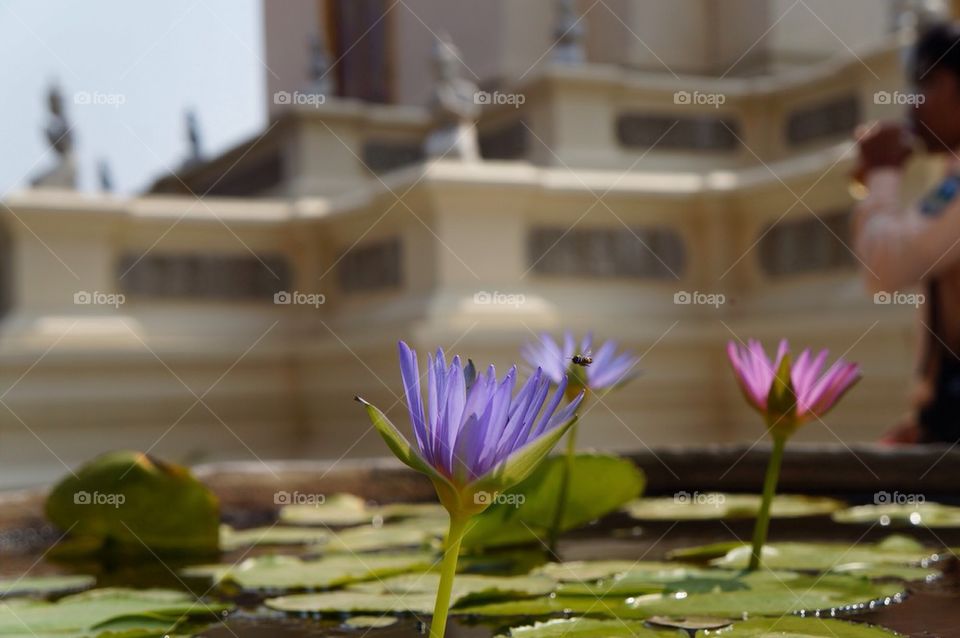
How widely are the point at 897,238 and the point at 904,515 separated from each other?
5.08 ft

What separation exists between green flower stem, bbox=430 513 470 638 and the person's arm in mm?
2501

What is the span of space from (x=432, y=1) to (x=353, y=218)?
3799mm

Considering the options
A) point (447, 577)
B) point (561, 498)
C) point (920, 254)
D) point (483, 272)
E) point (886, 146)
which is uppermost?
point (483, 272)

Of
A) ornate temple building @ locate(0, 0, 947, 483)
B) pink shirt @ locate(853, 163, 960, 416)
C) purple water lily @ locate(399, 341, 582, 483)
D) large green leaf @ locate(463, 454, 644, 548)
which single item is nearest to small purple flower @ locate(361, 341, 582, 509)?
purple water lily @ locate(399, 341, 582, 483)

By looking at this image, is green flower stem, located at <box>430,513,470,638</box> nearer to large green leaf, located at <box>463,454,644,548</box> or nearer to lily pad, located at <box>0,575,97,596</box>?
large green leaf, located at <box>463,454,644,548</box>

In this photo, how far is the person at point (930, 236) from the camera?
2900 millimetres

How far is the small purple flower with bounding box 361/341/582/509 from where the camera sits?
0.73 m

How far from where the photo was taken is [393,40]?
1057 centimetres

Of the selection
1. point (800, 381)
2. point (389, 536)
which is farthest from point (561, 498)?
point (800, 381)

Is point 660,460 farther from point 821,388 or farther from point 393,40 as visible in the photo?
point 393,40

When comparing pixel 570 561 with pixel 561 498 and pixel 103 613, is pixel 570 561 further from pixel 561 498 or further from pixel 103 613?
pixel 103 613

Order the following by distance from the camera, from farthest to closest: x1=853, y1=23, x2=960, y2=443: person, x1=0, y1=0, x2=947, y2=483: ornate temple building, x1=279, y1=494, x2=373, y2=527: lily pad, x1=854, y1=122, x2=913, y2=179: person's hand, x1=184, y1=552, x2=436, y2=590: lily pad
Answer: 1. x1=0, y1=0, x2=947, y2=483: ornate temple building
2. x1=854, y1=122, x2=913, y2=179: person's hand
3. x1=853, y1=23, x2=960, y2=443: person
4. x1=279, y1=494, x2=373, y2=527: lily pad
5. x1=184, y1=552, x2=436, y2=590: lily pad

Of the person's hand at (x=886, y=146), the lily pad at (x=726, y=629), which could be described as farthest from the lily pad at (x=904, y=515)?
the person's hand at (x=886, y=146)

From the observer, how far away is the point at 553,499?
4.88 feet
